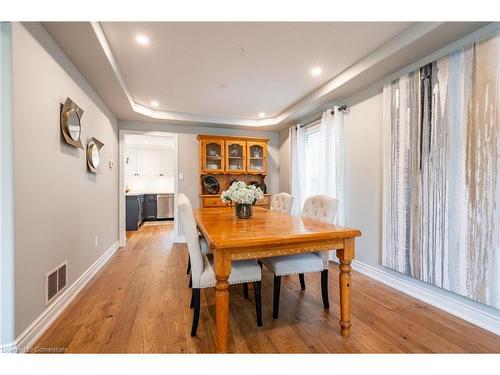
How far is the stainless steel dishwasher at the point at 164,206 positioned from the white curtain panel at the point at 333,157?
16.4 feet

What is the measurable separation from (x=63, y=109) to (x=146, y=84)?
120 centimetres

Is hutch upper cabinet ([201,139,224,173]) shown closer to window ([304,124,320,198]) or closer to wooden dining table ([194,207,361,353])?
window ([304,124,320,198])

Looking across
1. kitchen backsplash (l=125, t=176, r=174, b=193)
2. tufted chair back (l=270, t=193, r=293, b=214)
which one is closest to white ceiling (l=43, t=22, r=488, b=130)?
tufted chair back (l=270, t=193, r=293, b=214)

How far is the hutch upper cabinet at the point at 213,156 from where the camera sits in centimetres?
414

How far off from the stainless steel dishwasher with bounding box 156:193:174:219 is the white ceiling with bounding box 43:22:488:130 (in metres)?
3.70

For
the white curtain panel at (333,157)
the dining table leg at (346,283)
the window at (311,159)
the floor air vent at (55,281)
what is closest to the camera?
the dining table leg at (346,283)

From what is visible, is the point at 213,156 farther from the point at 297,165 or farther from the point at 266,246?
the point at 266,246

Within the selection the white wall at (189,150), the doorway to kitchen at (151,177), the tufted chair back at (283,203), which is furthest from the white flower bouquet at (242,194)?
the doorway to kitchen at (151,177)

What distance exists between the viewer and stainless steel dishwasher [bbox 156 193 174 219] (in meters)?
6.74

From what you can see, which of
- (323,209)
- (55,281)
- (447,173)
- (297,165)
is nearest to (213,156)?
(297,165)

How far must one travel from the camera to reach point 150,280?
2.49 metres

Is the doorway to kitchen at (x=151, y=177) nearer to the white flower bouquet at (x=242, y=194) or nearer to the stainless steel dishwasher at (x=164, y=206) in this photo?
the stainless steel dishwasher at (x=164, y=206)

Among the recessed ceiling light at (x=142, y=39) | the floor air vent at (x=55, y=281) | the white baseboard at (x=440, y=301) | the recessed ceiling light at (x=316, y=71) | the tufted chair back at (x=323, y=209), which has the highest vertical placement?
the recessed ceiling light at (x=316, y=71)
